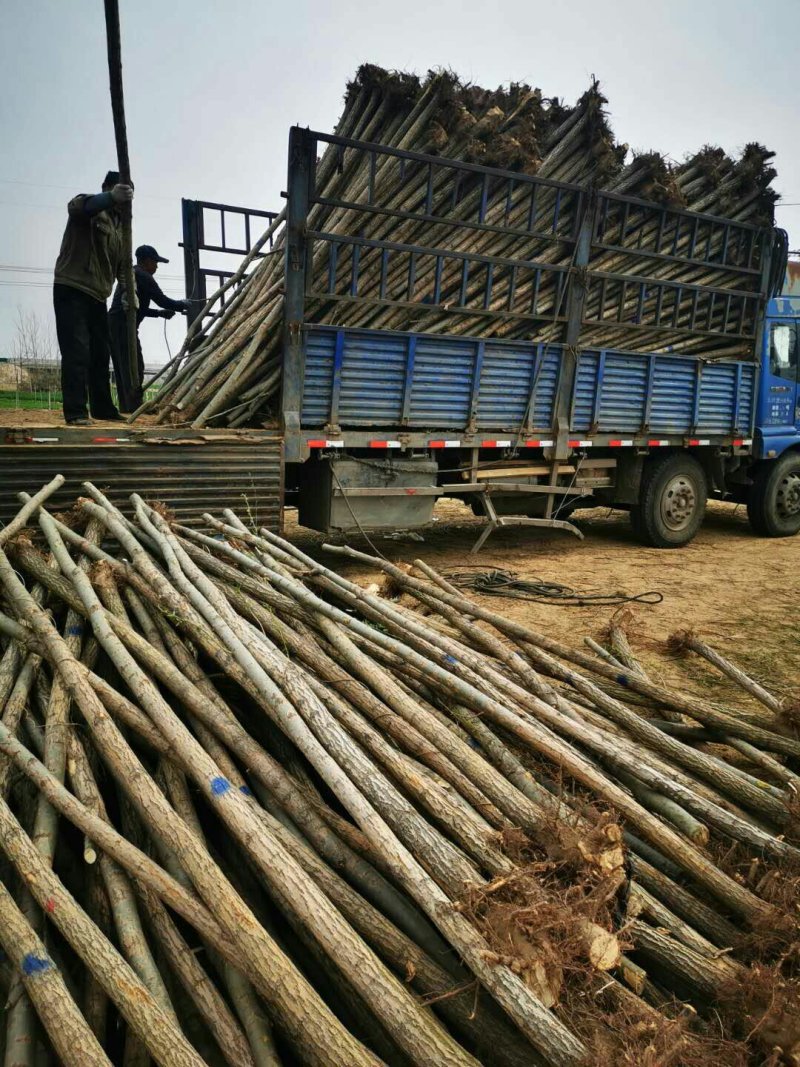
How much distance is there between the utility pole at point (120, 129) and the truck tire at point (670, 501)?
20.1ft

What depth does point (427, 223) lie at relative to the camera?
698 cm

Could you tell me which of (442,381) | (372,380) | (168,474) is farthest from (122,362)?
(442,381)

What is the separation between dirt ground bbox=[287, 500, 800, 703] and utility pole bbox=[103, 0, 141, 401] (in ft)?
10.4

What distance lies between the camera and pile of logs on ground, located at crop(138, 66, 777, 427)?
6656mm

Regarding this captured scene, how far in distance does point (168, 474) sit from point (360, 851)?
4279mm

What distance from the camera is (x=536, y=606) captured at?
634 centimetres

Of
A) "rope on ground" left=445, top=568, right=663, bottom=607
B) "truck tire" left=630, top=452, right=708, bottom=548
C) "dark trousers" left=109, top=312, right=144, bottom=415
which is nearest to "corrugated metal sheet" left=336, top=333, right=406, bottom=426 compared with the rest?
"rope on ground" left=445, top=568, right=663, bottom=607

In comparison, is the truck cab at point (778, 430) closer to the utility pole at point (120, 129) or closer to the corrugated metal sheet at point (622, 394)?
the corrugated metal sheet at point (622, 394)

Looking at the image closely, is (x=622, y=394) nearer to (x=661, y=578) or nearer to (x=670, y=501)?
(x=670, y=501)

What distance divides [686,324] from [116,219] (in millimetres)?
6345

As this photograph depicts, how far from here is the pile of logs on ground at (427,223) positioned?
21.8ft

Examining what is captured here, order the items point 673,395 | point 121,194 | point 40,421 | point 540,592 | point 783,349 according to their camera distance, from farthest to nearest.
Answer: point 783,349 < point 673,395 < point 540,592 < point 40,421 < point 121,194

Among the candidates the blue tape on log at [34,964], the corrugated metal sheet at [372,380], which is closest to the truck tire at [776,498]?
the corrugated metal sheet at [372,380]

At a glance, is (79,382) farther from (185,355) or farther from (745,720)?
(745,720)
